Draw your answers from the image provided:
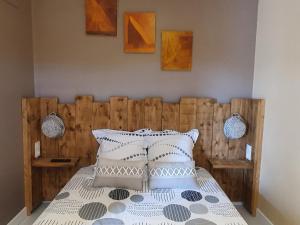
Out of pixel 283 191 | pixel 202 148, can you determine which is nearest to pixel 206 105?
pixel 202 148

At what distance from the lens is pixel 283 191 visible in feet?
6.93

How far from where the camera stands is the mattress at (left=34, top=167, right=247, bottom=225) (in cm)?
150

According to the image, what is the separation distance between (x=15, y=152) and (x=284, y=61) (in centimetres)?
252

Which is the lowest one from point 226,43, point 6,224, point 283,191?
point 6,224

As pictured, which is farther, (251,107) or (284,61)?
(251,107)

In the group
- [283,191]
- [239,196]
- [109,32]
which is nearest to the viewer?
[283,191]

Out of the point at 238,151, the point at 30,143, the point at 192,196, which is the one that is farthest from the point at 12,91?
the point at 238,151

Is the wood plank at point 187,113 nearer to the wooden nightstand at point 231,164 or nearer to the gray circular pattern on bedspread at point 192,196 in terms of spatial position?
the wooden nightstand at point 231,164

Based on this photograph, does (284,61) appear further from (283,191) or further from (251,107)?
(283,191)

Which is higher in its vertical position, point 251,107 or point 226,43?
point 226,43

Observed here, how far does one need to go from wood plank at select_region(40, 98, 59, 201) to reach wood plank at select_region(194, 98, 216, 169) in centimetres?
149

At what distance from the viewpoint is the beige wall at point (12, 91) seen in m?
2.09

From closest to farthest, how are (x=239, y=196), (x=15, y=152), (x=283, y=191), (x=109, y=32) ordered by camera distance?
(x=283, y=191) → (x=15, y=152) → (x=109, y=32) → (x=239, y=196)

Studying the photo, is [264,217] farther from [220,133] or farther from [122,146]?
[122,146]
